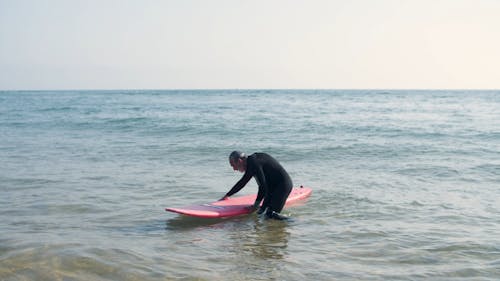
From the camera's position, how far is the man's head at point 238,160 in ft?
25.0

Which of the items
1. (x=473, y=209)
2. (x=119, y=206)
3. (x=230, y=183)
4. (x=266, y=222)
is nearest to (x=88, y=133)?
(x=230, y=183)

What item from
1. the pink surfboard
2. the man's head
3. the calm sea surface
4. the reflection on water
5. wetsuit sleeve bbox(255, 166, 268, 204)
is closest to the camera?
the calm sea surface

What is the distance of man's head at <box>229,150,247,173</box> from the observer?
7.61 meters

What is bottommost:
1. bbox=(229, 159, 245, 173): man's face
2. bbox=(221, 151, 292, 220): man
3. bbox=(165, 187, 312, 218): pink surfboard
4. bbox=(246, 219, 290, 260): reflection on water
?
bbox=(246, 219, 290, 260): reflection on water

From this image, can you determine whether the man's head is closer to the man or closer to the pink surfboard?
the man

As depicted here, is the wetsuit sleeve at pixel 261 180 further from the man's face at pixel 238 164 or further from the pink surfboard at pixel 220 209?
the pink surfboard at pixel 220 209

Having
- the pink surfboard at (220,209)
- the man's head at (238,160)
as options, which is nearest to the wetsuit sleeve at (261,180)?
the man's head at (238,160)

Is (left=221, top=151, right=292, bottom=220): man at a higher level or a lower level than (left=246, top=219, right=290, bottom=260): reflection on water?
higher

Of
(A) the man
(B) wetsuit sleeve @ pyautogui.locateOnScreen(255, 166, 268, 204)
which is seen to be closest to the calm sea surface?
(A) the man

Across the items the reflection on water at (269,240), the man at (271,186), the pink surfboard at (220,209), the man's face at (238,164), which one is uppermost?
the man's face at (238,164)

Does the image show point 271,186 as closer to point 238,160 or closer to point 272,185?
point 272,185

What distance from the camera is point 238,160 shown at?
301 inches

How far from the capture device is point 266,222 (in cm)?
807

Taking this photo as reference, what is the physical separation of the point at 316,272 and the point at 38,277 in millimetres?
3007
